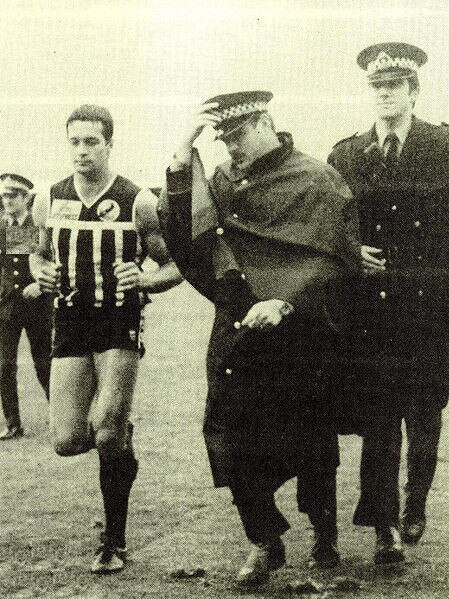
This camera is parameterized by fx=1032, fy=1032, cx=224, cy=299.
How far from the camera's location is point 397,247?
4.60 metres

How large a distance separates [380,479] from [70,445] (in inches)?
53.8

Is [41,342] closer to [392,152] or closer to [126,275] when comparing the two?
[126,275]

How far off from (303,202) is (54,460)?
338cm

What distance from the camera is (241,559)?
4.44 m

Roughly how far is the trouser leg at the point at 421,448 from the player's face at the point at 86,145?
73.2 inches

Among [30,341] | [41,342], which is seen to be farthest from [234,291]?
[30,341]

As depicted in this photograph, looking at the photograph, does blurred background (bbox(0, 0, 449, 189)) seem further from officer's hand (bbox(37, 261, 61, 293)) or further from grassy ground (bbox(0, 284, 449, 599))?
grassy ground (bbox(0, 284, 449, 599))

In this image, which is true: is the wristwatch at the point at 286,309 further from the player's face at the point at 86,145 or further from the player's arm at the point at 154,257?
the player's face at the point at 86,145

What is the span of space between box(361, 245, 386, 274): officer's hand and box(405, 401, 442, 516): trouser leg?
0.77m

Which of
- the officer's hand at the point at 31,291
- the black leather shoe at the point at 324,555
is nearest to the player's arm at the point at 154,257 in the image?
the black leather shoe at the point at 324,555

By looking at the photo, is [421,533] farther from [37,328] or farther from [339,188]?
[37,328]

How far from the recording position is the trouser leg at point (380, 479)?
14.5ft

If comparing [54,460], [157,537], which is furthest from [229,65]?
[54,460]

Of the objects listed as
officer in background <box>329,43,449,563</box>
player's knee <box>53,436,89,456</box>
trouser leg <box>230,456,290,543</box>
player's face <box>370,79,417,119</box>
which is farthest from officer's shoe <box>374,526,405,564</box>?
player's face <box>370,79,417,119</box>
